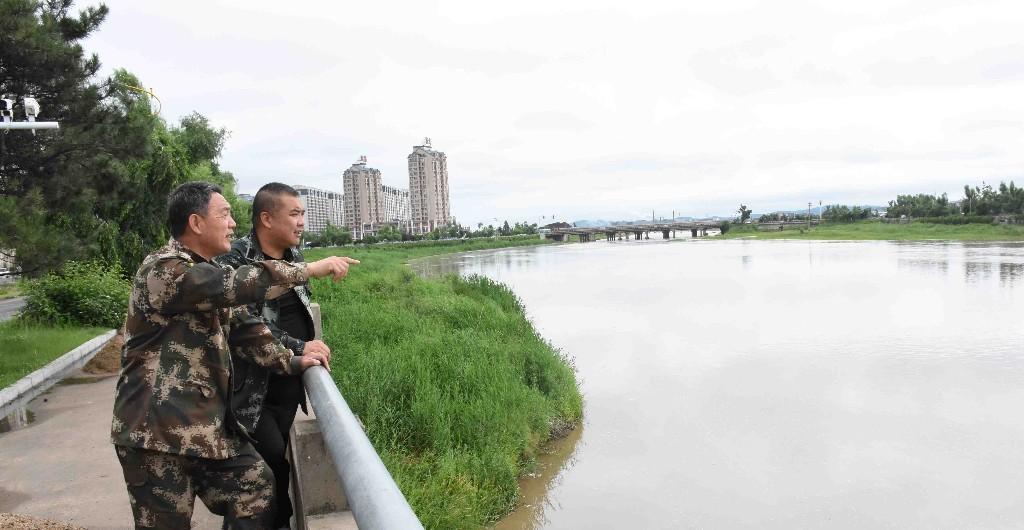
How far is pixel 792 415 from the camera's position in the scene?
8.12m

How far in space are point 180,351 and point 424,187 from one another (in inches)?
3699

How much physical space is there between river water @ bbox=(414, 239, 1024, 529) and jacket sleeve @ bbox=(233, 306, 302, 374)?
3.84 meters

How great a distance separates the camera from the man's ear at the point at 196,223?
1.86m

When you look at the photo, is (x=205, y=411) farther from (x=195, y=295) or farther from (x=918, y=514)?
(x=918, y=514)

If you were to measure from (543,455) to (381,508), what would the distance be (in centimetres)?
588

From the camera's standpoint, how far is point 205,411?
1.76 m

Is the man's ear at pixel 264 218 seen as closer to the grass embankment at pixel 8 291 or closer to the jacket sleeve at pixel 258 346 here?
the jacket sleeve at pixel 258 346

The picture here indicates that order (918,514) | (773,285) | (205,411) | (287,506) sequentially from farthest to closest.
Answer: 1. (773,285)
2. (918,514)
3. (287,506)
4. (205,411)

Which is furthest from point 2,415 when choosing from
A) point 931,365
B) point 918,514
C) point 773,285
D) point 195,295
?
point 773,285

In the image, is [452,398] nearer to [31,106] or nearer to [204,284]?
[31,106]

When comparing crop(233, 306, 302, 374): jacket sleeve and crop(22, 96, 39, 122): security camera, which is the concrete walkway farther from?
crop(22, 96, 39, 122): security camera

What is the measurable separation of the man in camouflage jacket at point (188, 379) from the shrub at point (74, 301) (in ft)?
27.3

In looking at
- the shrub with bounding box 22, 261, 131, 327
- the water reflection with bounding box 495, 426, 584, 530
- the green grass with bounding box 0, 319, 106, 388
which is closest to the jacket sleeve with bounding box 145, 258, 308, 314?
the water reflection with bounding box 495, 426, 584, 530

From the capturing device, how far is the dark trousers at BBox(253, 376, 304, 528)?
204cm
